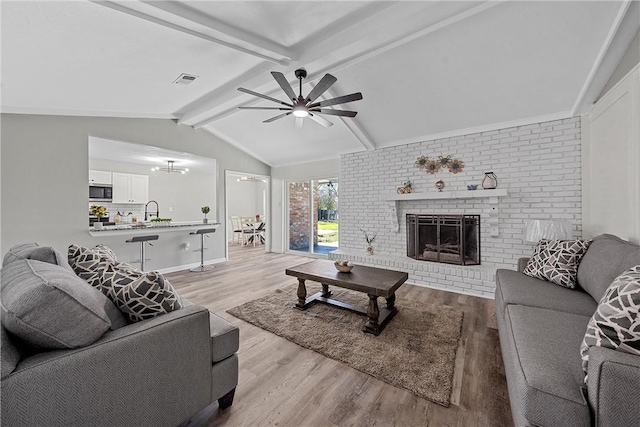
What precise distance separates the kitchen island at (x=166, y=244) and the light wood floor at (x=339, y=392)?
276cm

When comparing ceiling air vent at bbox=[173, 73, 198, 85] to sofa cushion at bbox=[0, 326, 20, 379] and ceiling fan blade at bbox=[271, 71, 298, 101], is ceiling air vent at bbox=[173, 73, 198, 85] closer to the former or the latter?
ceiling fan blade at bbox=[271, 71, 298, 101]

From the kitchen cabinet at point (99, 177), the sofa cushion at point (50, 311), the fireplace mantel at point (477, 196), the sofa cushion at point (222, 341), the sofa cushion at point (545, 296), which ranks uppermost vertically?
the kitchen cabinet at point (99, 177)

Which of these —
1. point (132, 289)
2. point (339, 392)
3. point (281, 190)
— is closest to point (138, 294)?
point (132, 289)

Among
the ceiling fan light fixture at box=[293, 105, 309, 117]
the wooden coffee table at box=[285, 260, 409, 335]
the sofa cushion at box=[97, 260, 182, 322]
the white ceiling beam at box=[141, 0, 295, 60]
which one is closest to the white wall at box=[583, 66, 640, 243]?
the wooden coffee table at box=[285, 260, 409, 335]

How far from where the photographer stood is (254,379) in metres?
1.85

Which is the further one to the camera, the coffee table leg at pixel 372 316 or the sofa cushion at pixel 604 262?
the coffee table leg at pixel 372 316

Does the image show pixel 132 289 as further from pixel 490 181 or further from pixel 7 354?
pixel 490 181

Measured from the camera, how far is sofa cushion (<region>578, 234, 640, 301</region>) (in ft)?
5.63

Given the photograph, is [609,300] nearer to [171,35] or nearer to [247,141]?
[171,35]

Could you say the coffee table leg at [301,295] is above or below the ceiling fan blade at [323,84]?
below

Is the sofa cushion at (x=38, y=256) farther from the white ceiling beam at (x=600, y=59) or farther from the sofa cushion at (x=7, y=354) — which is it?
the white ceiling beam at (x=600, y=59)

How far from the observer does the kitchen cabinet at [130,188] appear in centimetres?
627

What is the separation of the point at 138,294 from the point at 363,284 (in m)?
1.78

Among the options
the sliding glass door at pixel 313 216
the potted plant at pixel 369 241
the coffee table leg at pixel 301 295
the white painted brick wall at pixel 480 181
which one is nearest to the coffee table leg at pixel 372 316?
the coffee table leg at pixel 301 295
